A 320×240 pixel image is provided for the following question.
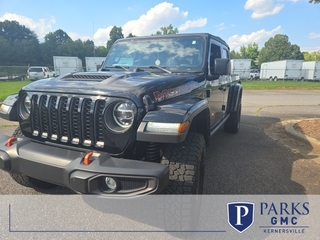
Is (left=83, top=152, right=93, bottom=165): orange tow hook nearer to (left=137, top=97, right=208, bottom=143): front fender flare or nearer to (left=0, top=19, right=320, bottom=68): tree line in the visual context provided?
(left=137, top=97, right=208, bottom=143): front fender flare

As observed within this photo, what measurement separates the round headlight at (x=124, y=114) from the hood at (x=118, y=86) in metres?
0.07

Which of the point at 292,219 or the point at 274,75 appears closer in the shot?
the point at 292,219

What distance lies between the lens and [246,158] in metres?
4.10

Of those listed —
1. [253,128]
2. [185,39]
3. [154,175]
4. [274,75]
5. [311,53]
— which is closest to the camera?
[154,175]

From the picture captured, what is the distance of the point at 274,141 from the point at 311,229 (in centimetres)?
306

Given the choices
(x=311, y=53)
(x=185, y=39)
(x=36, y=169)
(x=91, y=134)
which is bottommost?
(x=36, y=169)

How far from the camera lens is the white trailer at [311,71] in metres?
39.3

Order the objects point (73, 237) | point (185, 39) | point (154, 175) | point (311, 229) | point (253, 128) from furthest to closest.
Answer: point (253, 128) < point (185, 39) < point (311, 229) < point (73, 237) < point (154, 175)

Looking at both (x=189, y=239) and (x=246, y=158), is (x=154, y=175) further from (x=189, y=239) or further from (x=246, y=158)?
(x=246, y=158)

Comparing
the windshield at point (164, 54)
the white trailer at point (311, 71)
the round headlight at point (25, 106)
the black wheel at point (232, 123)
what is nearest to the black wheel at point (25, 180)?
the round headlight at point (25, 106)

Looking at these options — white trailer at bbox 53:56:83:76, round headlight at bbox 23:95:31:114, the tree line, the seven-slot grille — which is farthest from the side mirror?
the tree line

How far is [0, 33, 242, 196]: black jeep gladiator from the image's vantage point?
1.82 m

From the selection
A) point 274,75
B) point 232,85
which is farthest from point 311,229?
point 274,75

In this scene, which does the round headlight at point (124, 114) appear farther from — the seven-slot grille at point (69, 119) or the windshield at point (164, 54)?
the windshield at point (164, 54)
